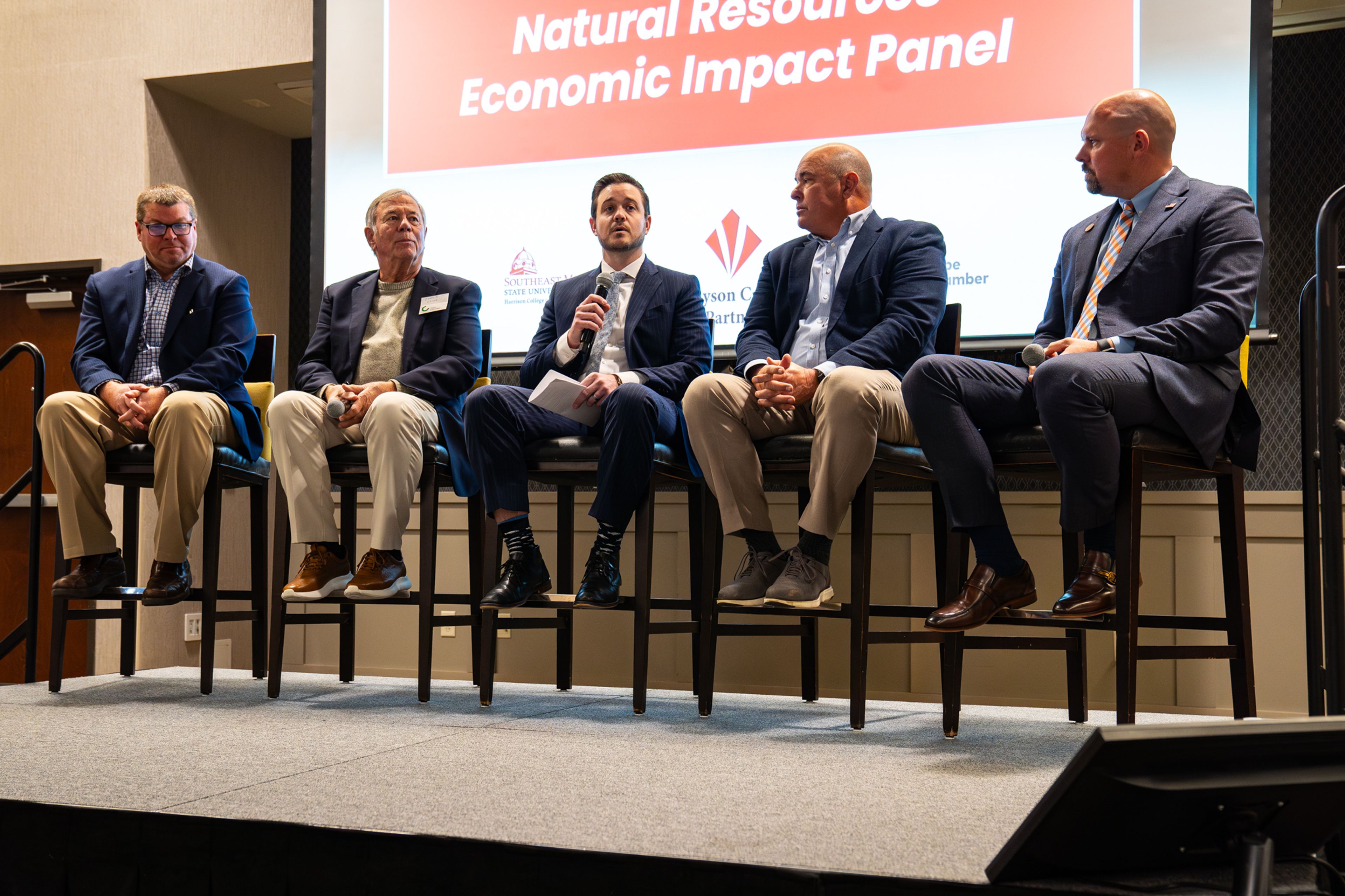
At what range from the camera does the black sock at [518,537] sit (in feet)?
7.89

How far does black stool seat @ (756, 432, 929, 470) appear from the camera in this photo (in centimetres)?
223

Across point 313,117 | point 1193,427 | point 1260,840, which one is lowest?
point 1260,840

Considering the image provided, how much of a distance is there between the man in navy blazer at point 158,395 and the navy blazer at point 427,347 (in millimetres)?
232

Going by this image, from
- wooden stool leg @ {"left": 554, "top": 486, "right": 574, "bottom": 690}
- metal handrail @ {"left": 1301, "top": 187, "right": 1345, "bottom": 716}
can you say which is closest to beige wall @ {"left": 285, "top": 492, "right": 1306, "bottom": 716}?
wooden stool leg @ {"left": 554, "top": 486, "right": 574, "bottom": 690}

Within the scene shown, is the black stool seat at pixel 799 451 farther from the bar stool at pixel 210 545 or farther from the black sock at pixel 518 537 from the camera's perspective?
the bar stool at pixel 210 545

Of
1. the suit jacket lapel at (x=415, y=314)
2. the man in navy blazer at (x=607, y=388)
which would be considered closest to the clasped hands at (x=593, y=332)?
the man in navy blazer at (x=607, y=388)

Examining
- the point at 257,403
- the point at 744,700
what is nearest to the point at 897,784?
the point at 744,700

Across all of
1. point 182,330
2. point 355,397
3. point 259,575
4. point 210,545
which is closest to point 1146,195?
point 355,397

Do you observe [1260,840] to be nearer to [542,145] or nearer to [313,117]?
[542,145]

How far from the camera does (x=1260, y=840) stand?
37.3 inches

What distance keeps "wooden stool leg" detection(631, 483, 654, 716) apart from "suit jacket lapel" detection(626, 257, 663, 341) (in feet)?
1.67

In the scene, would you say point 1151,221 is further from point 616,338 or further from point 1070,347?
point 616,338

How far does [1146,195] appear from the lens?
220cm

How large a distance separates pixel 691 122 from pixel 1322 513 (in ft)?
8.06
